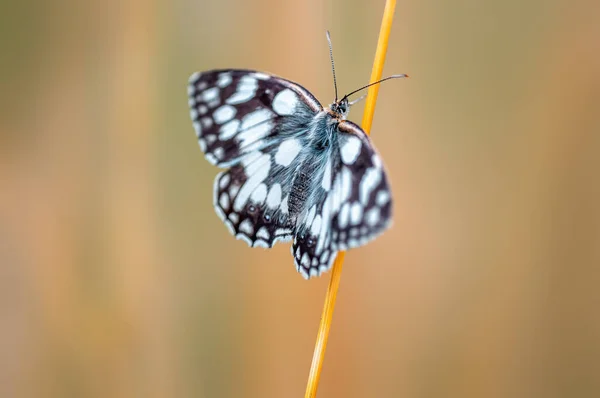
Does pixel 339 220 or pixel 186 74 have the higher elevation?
pixel 186 74

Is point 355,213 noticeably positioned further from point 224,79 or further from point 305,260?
point 224,79

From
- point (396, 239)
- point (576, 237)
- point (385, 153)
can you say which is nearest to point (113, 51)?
point (385, 153)

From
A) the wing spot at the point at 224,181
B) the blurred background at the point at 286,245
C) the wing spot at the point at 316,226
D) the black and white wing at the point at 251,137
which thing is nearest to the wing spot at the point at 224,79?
the black and white wing at the point at 251,137

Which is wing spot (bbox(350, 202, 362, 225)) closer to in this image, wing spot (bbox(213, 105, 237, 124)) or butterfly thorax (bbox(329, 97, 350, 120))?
butterfly thorax (bbox(329, 97, 350, 120))

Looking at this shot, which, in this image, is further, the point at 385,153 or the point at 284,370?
the point at 284,370

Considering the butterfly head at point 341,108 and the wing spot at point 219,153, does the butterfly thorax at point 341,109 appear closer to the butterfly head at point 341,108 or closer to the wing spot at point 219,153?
the butterfly head at point 341,108

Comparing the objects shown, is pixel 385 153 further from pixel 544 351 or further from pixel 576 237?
pixel 544 351
